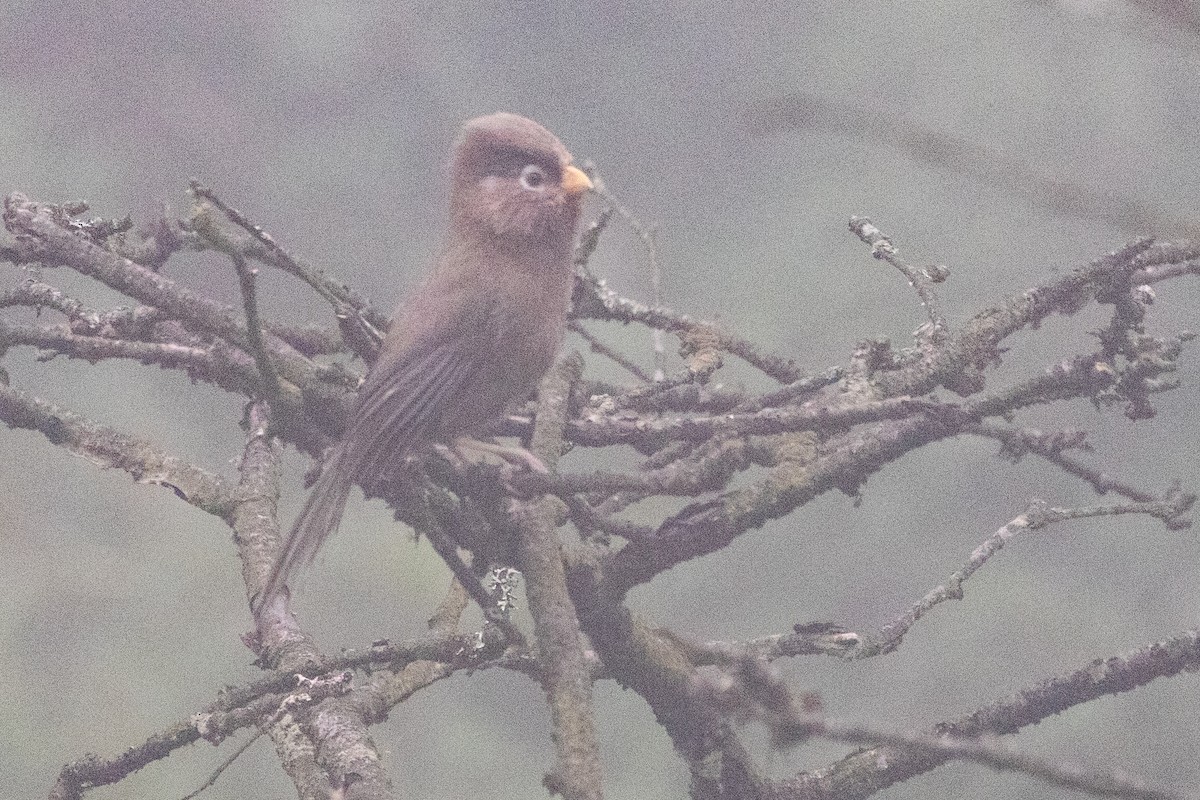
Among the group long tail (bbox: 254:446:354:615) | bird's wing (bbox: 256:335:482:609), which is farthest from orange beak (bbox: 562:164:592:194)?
long tail (bbox: 254:446:354:615)

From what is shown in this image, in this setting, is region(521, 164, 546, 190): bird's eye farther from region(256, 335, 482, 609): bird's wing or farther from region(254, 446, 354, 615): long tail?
region(254, 446, 354, 615): long tail

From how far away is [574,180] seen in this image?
8.83 feet

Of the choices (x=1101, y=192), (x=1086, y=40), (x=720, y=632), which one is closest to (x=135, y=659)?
(x=720, y=632)

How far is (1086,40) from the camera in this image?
5332 mm

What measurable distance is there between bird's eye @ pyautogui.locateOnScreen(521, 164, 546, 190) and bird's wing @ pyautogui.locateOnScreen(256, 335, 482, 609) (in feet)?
1.36

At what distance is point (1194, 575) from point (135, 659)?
10.4 feet

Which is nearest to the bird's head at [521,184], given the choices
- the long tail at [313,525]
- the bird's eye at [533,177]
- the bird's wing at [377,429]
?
the bird's eye at [533,177]

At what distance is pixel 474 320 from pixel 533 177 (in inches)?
13.2

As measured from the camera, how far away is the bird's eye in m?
2.71

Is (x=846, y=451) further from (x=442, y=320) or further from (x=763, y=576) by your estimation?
(x=763, y=576)

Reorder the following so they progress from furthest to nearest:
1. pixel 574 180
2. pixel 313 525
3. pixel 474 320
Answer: pixel 574 180
pixel 474 320
pixel 313 525

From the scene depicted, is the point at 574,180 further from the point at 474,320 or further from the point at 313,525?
the point at 313,525

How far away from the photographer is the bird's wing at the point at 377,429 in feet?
6.57

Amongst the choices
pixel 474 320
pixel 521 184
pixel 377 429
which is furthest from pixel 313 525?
pixel 521 184
